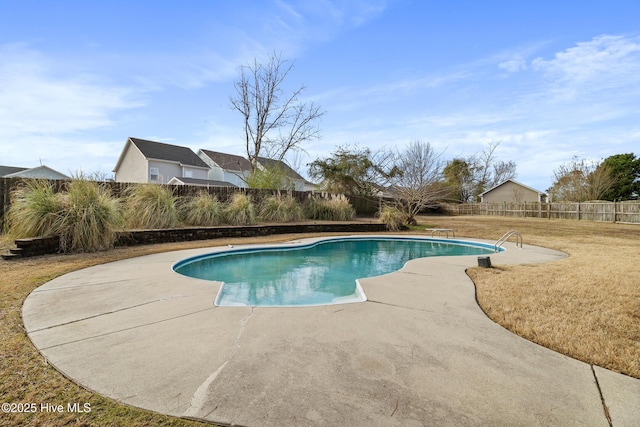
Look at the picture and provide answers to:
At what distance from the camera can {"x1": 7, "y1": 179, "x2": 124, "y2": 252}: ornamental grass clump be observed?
18.2 feet

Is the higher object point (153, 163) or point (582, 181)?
point (153, 163)

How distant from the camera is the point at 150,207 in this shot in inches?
315

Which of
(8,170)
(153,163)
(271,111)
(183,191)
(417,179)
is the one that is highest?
(271,111)

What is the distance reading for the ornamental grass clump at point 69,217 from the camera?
5.55 m

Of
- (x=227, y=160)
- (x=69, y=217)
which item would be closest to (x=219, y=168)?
(x=227, y=160)

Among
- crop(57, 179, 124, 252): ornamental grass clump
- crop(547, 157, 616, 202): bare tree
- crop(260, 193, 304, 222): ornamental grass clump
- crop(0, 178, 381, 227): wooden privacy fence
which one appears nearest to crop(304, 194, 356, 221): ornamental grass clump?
crop(0, 178, 381, 227): wooden privacy fence

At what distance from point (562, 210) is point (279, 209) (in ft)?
62.0

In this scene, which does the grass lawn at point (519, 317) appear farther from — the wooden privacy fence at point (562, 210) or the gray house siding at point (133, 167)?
the gray house siding at point (133, 167)

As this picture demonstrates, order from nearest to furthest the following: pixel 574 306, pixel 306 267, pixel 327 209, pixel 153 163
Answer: pixel 574 306 → pixel 306 267 → pixel 327 209 → pixel 153 163

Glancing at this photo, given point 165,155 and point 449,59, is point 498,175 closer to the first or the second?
point 449,59

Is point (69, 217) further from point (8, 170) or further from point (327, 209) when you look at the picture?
point (8, 170)

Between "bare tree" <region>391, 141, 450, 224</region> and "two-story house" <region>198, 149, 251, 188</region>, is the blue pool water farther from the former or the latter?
"two-story house" <region>198, 149, 251, 188</region>

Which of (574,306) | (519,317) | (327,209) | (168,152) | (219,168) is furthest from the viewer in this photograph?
(219,168)

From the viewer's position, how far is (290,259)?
21.6 ft
